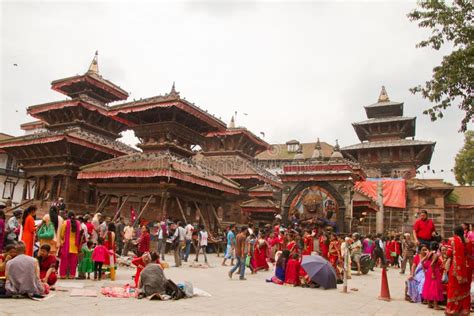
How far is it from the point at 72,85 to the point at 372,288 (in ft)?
91.2

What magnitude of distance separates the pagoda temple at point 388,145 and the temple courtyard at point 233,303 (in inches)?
1060

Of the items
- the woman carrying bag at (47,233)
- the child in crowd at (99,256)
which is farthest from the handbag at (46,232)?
the child in crowd at (99,256)

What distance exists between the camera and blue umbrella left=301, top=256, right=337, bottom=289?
10.5 metres

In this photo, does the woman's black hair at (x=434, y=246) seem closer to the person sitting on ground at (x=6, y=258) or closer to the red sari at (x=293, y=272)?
the red sari at (x=293, y=272)

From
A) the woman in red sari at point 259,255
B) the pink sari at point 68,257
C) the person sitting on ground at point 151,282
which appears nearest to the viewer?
the person sitting on ground at point 151,282

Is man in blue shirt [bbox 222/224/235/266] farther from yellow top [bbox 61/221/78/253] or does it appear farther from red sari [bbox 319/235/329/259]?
yellow top [bbox 61/221/78/253]

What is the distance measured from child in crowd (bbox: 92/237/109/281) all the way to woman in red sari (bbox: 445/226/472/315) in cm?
826

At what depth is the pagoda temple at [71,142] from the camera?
2520 cm

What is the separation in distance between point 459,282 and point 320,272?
3788mm

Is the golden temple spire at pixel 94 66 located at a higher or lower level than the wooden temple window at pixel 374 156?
higher

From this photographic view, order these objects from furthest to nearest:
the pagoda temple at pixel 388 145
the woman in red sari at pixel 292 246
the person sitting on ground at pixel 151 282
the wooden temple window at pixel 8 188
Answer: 1. the wooden temple window at pixel 8 188
2. the pagoda temple at pixel 388 145
3. the woman in red sari at pixel 292 246
4. the person sitting on ground at pixel 151 282

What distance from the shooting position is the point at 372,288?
11.2m

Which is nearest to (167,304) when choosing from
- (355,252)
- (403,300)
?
(403,300)

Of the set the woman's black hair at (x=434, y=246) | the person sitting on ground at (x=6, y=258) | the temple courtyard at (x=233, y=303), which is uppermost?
the woman's black hair at (x=434, y=246)
